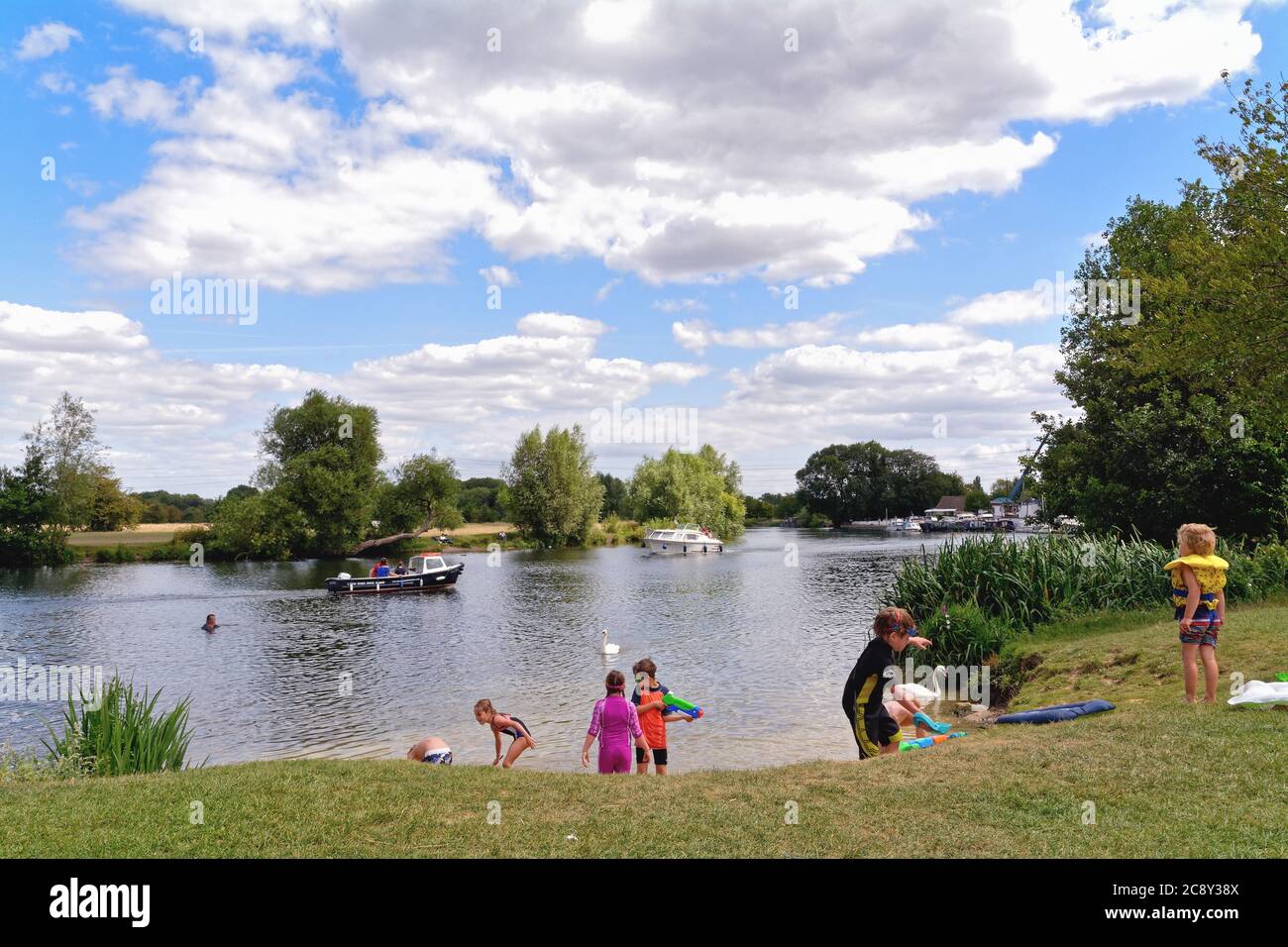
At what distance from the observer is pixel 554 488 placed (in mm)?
93688

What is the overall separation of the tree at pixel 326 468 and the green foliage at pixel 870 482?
104436mm

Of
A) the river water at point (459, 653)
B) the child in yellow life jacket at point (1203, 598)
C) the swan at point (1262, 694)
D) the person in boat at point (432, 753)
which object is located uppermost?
the child in yellow life jacket at point (1203, 598)

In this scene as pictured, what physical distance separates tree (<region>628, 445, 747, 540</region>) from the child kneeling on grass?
92616mm

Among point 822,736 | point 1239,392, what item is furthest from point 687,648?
point 1239,392

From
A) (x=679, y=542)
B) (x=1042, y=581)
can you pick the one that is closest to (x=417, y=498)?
(x=679, y=542)

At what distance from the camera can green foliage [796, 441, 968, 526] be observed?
6580 inches

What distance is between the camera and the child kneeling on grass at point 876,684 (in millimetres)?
9781

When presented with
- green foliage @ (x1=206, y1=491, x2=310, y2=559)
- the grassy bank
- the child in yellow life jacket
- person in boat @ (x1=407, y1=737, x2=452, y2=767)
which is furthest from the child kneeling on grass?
green foliage @ (x1=206, y1=491, x2=310, y2=559)

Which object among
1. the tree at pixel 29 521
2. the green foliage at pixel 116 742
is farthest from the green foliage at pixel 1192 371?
the tree at pixel 29 521

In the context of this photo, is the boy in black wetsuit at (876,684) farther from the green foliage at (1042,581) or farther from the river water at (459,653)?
the green foliage at (1042,581)

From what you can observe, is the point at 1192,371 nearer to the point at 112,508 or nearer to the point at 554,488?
the point at 554,488

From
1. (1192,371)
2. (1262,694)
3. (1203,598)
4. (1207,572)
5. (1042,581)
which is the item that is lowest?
(1262,694)

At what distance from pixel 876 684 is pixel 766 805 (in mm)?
2927
